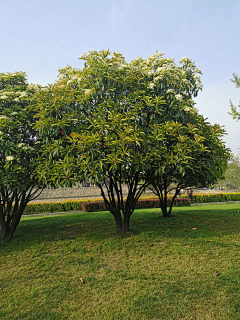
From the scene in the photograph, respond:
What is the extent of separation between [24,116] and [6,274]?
4.10 metres

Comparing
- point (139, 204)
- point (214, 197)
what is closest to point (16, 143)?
point (139, 204)

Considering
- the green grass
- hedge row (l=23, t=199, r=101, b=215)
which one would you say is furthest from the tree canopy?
hedge row (l=23, t=199, r=101, b=215)

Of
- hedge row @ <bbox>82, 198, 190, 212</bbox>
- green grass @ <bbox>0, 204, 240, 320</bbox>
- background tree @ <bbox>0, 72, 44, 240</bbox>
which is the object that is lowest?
green grass @ <bbox>0, 204, 240, 320</bbox>

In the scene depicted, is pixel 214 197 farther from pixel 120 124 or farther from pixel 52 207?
pixel 120 124

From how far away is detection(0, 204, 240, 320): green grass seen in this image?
12.4 ft

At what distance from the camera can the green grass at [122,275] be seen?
12.4ft

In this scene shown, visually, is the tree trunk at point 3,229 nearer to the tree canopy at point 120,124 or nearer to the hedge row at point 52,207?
the tree canopy at point 120,124

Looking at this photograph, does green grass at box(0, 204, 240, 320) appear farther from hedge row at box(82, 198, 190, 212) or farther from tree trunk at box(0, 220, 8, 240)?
hedge row at box(82, 198, 190, 212)

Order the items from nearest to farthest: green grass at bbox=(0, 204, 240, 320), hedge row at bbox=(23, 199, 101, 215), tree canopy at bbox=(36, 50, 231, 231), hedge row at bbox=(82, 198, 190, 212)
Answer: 1. green grass at bbox=(0, 204, 240, 320)
2. tree canopy at bbox=(36, 50, 231, 231)
3. hedge row at bbox=(82, 198, 190, 212)
4. hedge row at bbox=(23, 199, 101, 215)

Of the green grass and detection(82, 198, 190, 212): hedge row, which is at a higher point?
detection(82, 198, 190, 212): hedge row

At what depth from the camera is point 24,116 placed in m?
6.88

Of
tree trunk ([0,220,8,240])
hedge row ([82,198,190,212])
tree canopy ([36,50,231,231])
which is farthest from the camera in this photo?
hedge row ([82,198,190,212])

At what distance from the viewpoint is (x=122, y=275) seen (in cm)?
487

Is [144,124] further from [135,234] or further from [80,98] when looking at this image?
[135,234]
